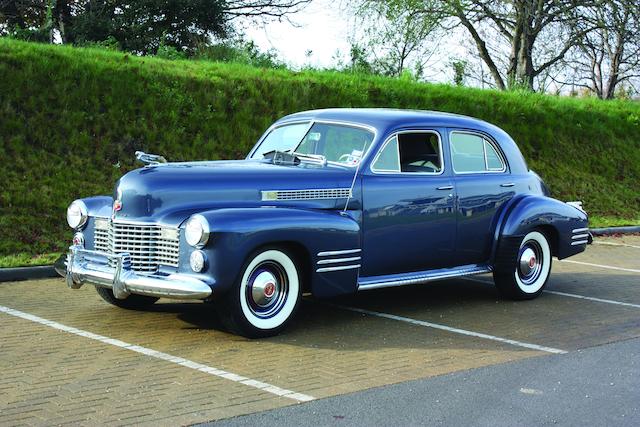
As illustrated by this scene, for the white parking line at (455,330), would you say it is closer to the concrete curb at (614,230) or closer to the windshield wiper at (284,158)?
the windshield wiper at (284,158)

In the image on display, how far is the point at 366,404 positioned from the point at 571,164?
53.7 ft

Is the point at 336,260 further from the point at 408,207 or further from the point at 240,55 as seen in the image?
the point at 240,55

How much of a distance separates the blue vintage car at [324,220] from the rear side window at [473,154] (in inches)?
0.6

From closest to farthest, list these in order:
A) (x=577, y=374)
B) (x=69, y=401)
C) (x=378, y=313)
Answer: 1. (x=69, y=401)
2. (x=577, y=374)
3. (x=378, y=313)

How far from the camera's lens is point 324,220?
272 inches

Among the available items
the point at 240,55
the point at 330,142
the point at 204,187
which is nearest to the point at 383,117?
the point at 330,142

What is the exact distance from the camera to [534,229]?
344 inches

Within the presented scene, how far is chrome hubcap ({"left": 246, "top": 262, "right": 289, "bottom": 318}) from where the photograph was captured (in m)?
6.56

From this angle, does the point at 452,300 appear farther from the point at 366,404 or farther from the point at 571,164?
the point at 571,164

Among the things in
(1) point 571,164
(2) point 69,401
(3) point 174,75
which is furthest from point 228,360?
(1) point 571,164

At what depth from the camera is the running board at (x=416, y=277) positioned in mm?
7389

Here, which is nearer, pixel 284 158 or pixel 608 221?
pixel 284 158

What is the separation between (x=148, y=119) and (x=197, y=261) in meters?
8.48

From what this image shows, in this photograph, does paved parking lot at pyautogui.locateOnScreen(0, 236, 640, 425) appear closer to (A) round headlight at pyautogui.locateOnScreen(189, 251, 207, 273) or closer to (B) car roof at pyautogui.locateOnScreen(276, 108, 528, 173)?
(A) round headlight at pyautogui.locateOnScreen(189, 251, 207, 273)
